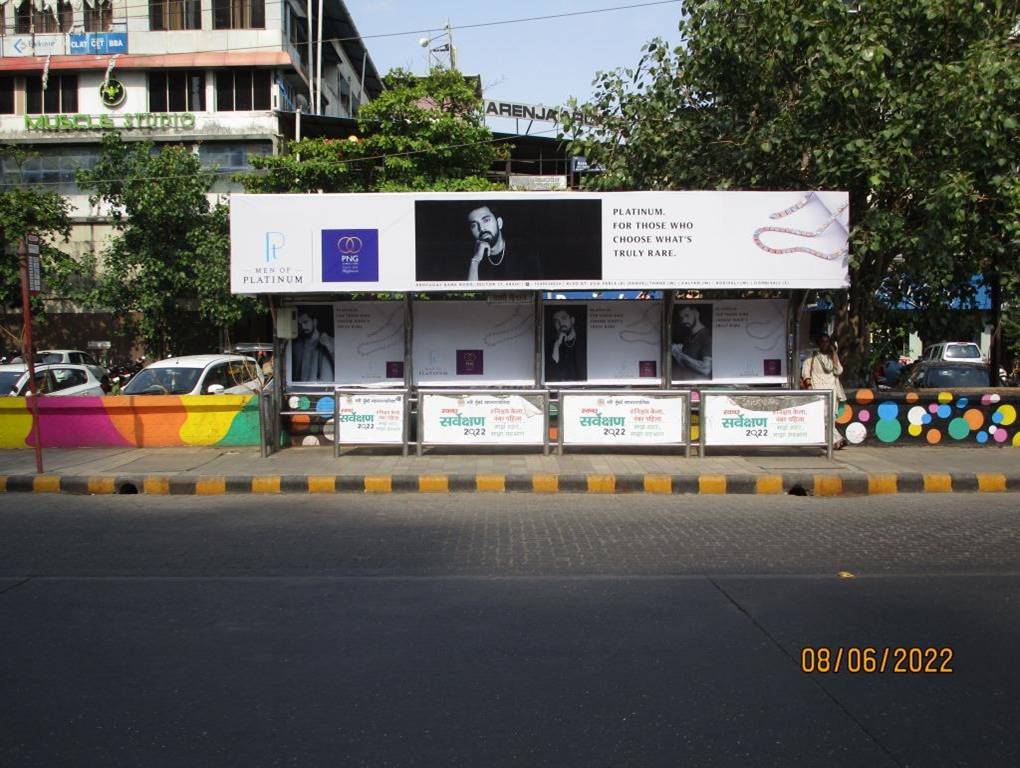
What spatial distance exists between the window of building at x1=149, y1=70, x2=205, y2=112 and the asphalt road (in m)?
25.6

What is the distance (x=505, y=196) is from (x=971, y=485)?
673 centimetres

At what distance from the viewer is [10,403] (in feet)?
40.8

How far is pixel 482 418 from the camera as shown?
36.2 ft

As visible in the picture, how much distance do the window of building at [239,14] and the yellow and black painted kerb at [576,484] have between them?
2458cm

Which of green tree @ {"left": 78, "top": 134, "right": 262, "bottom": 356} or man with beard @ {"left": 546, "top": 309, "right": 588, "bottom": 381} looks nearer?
man with beard @ {"left": 546, "top": 309, "right": 588, "bottom": 381}

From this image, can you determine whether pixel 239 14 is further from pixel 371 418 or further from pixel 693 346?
pixel 693 346

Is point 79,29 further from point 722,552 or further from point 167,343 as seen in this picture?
point 722,552

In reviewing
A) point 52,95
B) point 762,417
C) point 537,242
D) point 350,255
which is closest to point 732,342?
point 762,417

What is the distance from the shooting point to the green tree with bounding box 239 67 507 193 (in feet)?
75.3

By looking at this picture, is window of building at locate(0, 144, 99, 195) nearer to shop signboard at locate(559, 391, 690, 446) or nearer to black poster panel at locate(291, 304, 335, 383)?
black poster panel at locate(291, 304, 335, 383)

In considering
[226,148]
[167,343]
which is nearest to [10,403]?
[167,343]

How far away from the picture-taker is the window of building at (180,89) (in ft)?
98.3
